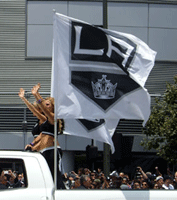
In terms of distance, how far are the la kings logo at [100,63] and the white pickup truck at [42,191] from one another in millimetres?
1277

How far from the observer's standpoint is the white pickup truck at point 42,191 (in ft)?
20.9

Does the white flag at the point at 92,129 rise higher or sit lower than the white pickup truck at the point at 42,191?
higher

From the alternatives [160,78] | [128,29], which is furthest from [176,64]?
[128,29]

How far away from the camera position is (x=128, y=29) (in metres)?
26.8

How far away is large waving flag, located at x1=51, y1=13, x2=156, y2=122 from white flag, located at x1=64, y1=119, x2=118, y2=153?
0.26 meters

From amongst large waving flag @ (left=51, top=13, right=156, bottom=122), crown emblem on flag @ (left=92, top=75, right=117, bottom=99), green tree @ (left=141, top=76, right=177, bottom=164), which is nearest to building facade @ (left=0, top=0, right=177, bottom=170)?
green tree @ (left=141, top=76, right=177, bottom=164)

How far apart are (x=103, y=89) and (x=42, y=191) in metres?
1.70

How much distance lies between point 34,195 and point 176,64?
21444 millimetres

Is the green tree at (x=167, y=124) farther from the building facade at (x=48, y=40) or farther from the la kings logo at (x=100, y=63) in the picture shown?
the la kings logo at (x=100, y=63)

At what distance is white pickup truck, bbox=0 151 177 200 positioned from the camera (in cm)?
A: 636

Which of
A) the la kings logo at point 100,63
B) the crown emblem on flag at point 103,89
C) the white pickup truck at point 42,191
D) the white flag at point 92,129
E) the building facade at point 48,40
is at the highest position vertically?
the building facade at point 48,40

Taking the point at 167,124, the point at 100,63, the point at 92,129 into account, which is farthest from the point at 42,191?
the point at 167,124

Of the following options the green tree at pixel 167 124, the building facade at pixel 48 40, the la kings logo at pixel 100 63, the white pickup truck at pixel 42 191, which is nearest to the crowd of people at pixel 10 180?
the white pickup truck at pixel 42 191

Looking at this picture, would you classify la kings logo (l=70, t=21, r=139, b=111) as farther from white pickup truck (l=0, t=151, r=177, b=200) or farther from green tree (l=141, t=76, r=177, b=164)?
green tree (l=141, t=76, r=177, b=164)
